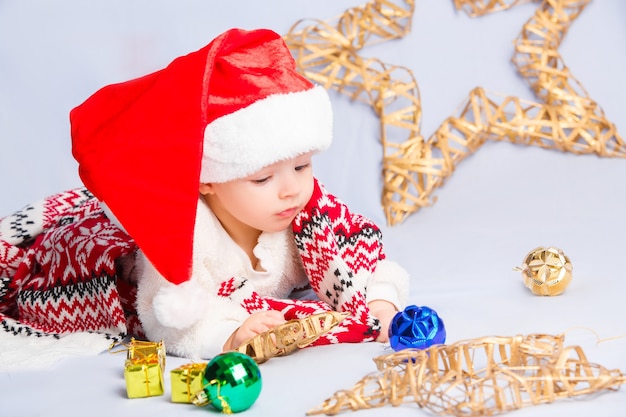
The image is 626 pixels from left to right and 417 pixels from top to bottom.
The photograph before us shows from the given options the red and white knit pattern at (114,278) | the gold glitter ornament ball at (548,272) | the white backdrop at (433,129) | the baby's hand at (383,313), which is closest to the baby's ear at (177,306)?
the red and white knit pattern at (114,278)

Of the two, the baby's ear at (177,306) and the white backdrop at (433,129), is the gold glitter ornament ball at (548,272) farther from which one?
the baby's ear at (177,306)

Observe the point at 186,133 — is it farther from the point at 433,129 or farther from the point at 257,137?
the point at 433,129

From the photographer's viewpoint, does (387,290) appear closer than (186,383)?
No

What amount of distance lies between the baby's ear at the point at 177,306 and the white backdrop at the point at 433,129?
0.38m

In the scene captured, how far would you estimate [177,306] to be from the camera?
52.5 inches

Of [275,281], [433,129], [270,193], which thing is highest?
[433,129]

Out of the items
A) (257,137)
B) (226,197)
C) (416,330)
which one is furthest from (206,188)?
(416,330)

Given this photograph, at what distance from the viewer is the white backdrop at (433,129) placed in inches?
65.5

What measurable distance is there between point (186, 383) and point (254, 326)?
9.0 inches

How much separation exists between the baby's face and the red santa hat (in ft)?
0.13

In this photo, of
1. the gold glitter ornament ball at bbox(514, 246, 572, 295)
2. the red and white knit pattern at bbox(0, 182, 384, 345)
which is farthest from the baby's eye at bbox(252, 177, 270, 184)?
the gold glitter ornament ball at bbox(514, 246, 572, 295)

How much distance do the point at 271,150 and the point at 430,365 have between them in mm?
416

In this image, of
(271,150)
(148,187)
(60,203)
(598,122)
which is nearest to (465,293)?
(271,150)

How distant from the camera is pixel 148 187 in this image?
4.17 ft
